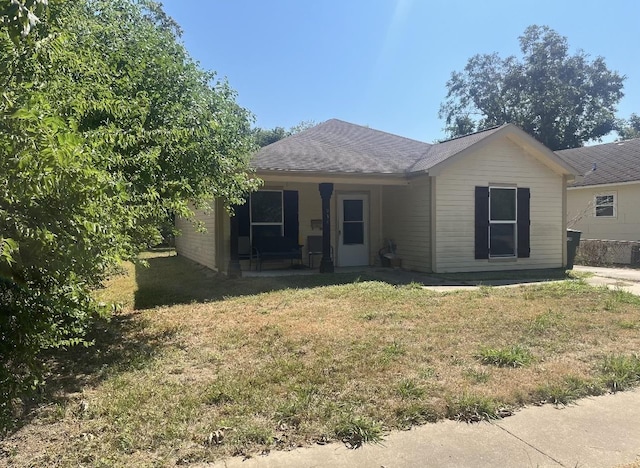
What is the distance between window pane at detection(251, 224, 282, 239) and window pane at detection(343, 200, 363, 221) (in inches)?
80.8

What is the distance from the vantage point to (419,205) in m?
12.0

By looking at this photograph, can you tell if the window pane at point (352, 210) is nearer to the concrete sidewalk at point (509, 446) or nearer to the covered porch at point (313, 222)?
the covered porch at point (313, 222)

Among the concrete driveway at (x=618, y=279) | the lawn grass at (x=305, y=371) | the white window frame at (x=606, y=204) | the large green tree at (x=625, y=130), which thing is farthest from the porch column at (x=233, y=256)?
the large green tree at (x=625, y=130)

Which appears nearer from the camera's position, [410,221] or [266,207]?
[266,207]

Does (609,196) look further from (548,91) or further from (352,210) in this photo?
(548,91)

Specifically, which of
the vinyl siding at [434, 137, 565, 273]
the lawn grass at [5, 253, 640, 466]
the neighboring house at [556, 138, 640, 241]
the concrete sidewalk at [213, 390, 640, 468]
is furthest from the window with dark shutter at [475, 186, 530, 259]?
the concrete sidewalk at [213, 390, 640, 468]

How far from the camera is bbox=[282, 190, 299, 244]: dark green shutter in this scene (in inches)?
476

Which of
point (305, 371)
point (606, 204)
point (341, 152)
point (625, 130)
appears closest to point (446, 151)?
point (341, 152)

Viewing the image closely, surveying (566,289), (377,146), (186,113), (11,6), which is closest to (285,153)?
(377,146)

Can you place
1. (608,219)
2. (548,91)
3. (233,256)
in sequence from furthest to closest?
1. (548,91)
2. (608,219)
3. (233,256)

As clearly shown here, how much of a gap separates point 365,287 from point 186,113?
15.6 ft

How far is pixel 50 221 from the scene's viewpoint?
2.66m

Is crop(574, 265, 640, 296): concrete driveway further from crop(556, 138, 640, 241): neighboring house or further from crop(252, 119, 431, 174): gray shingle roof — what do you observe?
crop(556, 138, 640, 241): neighboring house

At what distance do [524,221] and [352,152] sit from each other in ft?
15.9
